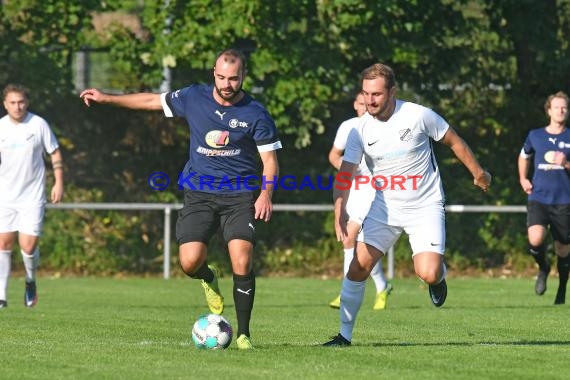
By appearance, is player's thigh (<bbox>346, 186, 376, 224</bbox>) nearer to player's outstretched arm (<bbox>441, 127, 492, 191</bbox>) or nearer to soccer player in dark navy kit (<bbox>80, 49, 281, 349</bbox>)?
soccer player in dark navy kit (<bbox>80, 49, 281, 349</bbox>)

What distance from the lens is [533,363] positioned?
8.63 meters

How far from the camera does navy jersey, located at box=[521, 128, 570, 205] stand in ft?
50.6

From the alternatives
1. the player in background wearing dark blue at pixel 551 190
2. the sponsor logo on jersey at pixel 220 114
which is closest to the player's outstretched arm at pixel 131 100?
the sponsor logo on jersey at pixel 220 114

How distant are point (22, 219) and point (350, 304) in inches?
223

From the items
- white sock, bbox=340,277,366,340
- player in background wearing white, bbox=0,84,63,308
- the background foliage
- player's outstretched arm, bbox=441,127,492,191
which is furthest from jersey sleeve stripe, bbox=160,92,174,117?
the background foliage

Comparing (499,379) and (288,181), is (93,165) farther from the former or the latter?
(499,379)

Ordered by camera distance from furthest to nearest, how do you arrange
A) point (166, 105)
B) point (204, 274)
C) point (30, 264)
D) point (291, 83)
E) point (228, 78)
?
1. point (291, 83)
2. point (30, 264)
3. point (204, 274)
4. point (166, 105)
5. point (228, 78)

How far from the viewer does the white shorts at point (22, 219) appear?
14.1 meters

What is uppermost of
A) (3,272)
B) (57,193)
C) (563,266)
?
(57,193)

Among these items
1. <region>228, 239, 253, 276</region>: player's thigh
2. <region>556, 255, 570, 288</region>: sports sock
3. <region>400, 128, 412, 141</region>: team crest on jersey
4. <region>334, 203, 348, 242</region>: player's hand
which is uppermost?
<region>400, 128, 412, 141</region>: team crest on jersey

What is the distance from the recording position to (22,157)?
1418cm

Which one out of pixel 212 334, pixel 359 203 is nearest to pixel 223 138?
pixel 212 334

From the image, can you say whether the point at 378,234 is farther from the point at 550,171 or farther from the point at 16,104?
the point at 550,171

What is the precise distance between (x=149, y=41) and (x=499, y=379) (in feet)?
48.8
